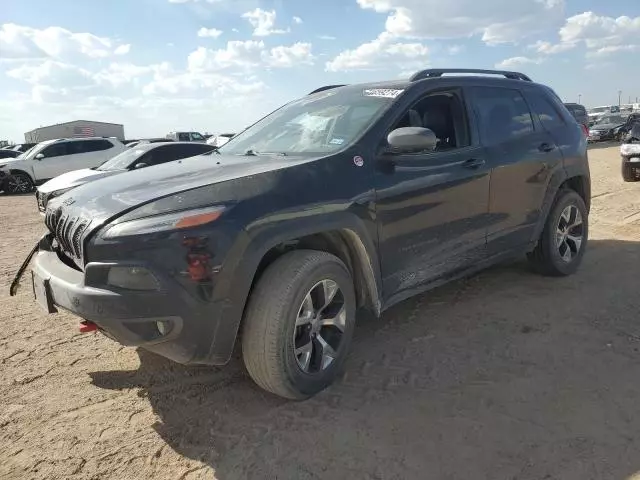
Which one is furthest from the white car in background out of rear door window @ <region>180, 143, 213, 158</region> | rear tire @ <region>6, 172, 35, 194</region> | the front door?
the front door

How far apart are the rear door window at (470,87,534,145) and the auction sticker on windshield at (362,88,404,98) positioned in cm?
82

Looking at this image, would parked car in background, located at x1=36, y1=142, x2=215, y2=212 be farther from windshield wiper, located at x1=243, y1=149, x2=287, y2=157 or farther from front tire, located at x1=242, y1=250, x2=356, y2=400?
front tire, located at x1=242, y1=250, x2=356, y2=400

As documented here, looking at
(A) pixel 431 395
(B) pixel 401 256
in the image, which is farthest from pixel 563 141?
(A) pixel 431 395

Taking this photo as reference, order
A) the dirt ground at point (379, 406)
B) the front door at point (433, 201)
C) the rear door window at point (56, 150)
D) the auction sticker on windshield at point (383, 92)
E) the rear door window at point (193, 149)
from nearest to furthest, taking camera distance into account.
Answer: the dirt ground at point (379, 406), the front door at point (433, 201), the auction sticker on windshield at point (383, 92), the rear door window at point (193, 149), the rear door window at point (56, 150)

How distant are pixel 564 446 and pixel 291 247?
5.56 ft

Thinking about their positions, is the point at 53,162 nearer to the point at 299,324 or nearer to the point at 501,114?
the point at 501,114

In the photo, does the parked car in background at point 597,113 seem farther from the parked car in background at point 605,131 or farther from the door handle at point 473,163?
the door handle at point 473,163

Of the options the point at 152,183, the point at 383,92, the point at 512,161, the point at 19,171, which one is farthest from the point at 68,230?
the point at 19,171

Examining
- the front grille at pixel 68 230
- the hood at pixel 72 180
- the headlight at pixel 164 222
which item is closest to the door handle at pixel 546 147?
the headlight at pixel 164 222

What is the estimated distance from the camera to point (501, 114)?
4469 mm

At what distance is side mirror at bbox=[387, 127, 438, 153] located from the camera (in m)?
3.26

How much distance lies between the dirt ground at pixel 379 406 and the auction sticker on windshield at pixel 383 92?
5.53 ft

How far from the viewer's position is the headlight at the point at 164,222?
2520 mm

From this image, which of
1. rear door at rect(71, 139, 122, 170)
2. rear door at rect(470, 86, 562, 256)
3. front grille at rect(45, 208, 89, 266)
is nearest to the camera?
front grille at rect(45, 208, 89, 266)
